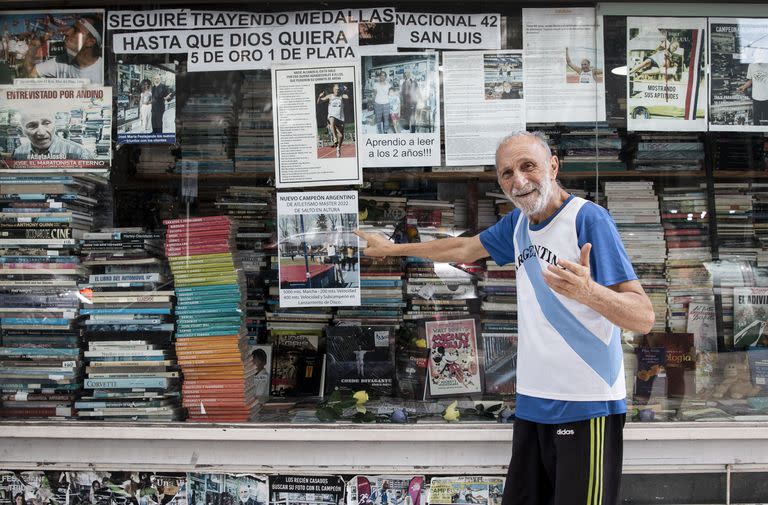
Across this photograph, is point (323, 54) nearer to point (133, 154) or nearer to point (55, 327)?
point (133, 154)

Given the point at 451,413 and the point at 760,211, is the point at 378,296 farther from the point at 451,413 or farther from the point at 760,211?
the point at 760,211

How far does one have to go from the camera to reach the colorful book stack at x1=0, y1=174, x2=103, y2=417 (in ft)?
12.3

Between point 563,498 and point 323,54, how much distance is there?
2416 millimetres

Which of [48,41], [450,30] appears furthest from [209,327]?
[450,30]

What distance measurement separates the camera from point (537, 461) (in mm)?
2777

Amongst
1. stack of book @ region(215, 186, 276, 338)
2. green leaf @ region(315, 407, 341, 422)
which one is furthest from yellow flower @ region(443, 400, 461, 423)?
stack of book @ region(215, 186, 276, 338)

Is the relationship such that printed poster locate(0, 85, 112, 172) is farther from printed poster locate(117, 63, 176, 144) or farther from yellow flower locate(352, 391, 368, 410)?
yellow flower locate(352, 391, 368, 410)

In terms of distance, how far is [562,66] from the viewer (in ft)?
12.2

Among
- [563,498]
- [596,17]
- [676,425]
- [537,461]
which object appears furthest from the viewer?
[596,17]

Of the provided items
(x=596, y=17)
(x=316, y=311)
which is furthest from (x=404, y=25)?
(x=316, y=311)

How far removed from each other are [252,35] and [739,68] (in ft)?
8.28

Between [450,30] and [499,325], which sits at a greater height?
[450,30]

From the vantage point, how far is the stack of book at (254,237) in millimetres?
3857

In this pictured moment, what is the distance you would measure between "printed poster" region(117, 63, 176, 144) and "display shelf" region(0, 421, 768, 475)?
152 cm
